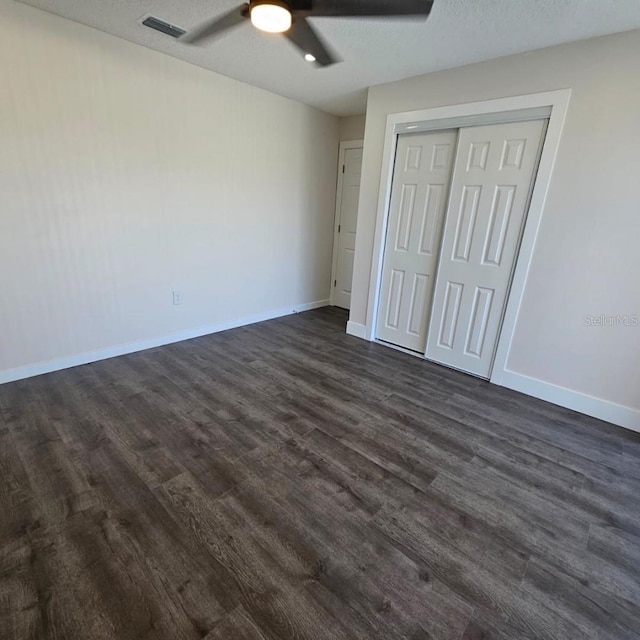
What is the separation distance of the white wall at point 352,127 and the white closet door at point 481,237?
185 centimetres

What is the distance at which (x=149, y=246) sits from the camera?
3.06 m

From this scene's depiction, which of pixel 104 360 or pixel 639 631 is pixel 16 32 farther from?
pixel 639 631

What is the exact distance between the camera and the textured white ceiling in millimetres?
1926

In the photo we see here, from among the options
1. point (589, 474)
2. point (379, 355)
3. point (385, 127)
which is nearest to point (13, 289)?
point (379, 355)

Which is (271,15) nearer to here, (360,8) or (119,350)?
(360,8)

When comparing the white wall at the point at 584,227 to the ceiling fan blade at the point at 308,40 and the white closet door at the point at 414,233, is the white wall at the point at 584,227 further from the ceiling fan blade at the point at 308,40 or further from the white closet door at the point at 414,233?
the ceiling fan blade at the point at 308,40

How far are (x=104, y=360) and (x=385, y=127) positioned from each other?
11.1 feet

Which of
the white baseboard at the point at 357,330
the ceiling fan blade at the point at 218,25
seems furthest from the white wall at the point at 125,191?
the white baseboard at the point at 357,330

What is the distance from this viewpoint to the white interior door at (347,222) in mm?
4473

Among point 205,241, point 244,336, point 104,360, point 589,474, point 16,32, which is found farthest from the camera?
point 244,336

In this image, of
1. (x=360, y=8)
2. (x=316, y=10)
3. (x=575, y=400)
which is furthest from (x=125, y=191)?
(x=575, y=400)

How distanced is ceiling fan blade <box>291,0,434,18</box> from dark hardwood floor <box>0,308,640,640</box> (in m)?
2.28

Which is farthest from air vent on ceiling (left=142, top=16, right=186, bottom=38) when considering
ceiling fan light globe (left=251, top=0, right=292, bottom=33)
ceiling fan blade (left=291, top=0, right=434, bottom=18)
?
ceiling fan blade (left=291, top=0, right=434, bottom=18)

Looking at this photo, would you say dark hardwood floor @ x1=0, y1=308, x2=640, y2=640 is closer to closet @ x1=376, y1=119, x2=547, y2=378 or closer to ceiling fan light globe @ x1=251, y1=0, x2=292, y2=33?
closet @ x1=376, y1=119, x2=547, y2=378
